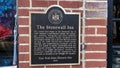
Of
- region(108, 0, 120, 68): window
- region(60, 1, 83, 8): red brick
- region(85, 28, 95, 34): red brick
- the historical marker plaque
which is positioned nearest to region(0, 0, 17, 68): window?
the historical marker plaque

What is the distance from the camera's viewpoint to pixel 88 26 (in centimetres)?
455

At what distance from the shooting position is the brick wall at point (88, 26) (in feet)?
14.6

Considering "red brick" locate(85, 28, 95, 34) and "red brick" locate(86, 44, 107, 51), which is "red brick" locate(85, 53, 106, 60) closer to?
"red brick" locate(86, 44, 107, 51)

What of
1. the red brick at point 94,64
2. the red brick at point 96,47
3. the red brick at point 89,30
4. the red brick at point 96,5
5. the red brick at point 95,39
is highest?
the red brick at point 96,5

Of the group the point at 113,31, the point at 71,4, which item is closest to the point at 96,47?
the point at 113,31

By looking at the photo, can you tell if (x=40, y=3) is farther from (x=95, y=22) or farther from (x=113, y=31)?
(x=113, y=31)

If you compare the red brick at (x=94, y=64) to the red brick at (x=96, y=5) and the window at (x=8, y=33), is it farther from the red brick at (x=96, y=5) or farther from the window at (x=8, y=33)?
the window at (x=8, y=33)

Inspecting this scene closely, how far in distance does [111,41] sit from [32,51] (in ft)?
3.45

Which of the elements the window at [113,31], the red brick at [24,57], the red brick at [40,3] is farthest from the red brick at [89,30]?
the red brick at [24,57]

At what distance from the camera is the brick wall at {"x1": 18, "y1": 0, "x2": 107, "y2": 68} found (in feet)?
14.6

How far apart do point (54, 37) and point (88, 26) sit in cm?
46

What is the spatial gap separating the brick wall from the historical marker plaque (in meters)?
0.07

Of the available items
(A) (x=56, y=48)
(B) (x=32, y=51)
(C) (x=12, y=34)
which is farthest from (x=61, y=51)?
(C) (x=12, y=34)

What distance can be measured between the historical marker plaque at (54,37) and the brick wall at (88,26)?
7 cm
